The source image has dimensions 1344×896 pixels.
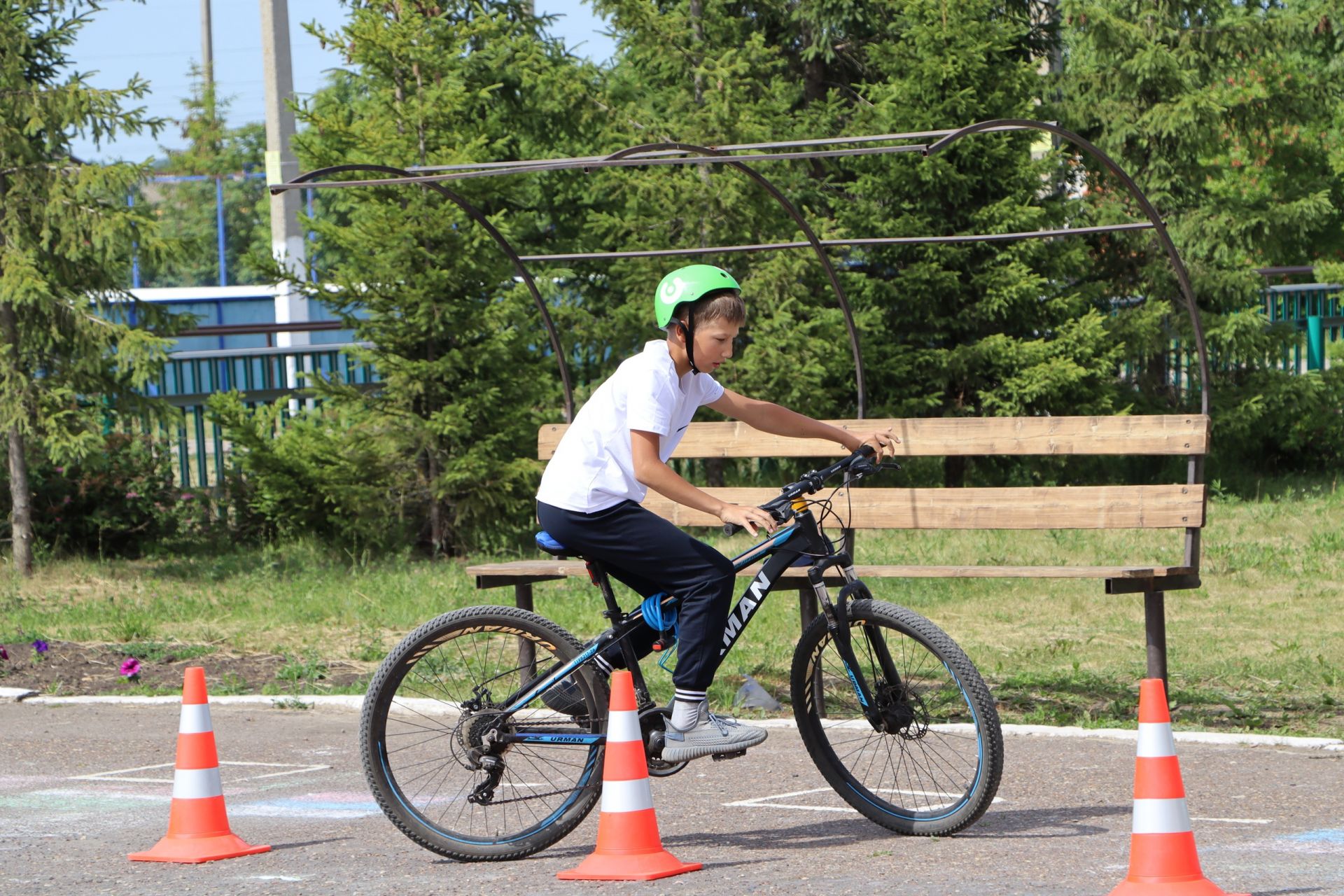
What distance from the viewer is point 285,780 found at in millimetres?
6457

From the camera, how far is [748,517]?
4.91m

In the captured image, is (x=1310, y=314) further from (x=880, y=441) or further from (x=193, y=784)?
(x=193, y=784)

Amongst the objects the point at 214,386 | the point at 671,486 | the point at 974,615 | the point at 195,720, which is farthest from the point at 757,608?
the point at 214,386

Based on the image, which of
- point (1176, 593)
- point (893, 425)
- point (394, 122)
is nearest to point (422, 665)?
point (893, 425)

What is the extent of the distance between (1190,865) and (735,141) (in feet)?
36.4

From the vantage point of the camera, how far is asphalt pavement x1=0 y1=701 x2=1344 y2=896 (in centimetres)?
469

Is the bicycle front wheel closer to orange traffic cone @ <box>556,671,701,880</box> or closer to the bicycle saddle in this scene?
orange traffic cone @ <box>556,671,701,880</box>

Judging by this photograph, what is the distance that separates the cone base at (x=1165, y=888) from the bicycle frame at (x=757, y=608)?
116 cm

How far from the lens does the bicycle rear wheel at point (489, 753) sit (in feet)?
16.8

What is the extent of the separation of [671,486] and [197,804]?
5.70 feet

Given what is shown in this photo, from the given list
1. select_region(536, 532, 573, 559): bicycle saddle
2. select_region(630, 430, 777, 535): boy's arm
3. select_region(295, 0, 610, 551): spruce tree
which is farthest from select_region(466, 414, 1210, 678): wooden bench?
select_region(295, 0, 610, 551): spruce tree

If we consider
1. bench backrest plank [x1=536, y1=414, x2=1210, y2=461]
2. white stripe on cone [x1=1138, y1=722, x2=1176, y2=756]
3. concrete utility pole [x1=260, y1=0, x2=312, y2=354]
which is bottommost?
white stripe on cone [x1=1138, y1=722, x2=1176, y2=756]

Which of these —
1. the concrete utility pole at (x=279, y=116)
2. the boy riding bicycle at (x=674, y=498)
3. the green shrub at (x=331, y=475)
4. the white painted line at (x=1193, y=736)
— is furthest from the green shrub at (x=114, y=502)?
the boy riding bicycle at (x=674, y=498)

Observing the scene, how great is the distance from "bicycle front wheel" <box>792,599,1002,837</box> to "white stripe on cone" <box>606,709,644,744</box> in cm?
69
